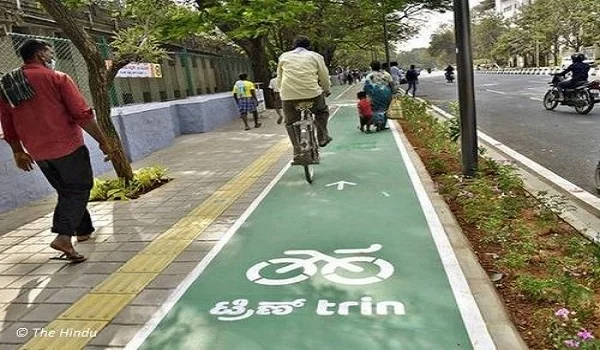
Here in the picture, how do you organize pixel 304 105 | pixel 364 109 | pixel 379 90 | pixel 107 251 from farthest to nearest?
pixel 364 109 → pixel 379 90 → pixel 304 105 → pixel 107 251

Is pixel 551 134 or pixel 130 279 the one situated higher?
pixel 130 279

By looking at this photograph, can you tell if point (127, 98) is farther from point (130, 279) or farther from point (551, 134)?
point (551, 134)

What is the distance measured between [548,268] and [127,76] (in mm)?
10647

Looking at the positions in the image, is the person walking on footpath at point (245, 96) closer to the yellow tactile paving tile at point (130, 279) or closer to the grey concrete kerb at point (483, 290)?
the yellow tactile paving tile at point (130, 279)

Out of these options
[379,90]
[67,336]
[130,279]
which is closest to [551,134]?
[379,90]

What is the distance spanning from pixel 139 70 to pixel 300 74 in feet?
23.6

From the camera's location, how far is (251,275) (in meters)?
3.90

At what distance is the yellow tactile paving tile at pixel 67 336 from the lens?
3.06 meters

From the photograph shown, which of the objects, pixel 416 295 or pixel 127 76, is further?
pixel 127 76

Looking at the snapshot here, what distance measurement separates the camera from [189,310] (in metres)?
3.39

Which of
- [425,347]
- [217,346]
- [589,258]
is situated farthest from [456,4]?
[217,346]

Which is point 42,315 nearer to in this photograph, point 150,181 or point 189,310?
point 189,310

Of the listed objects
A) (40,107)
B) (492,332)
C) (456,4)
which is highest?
(456,4)

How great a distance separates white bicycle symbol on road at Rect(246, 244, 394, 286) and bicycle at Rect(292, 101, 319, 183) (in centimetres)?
239
